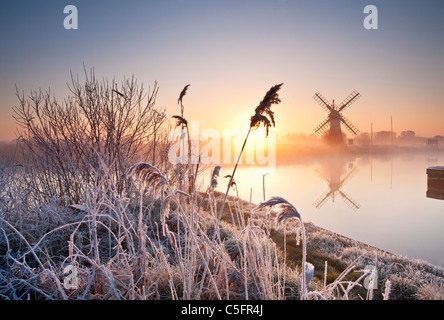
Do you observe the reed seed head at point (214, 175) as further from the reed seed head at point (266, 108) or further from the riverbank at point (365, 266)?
the reed seed head at point (266, 108)

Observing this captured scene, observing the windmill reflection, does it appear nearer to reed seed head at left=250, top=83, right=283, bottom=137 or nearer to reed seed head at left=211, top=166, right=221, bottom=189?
reed seed head at left=211, top=166, right=221, bottom=189

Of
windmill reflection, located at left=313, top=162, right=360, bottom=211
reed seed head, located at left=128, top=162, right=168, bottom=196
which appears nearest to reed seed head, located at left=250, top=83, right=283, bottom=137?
reed seed head, located at left=128, top=162, right=168, bottom=196

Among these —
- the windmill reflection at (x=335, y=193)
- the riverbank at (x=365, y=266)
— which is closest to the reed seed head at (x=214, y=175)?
the riverbank at (x=365, y=266)

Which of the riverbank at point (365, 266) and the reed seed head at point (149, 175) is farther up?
the reed seed head at point (149, 175)

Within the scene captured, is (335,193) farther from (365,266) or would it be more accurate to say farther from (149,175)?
(149,175)

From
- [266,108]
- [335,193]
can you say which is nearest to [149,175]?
[266,108]

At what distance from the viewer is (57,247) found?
3.78 meters

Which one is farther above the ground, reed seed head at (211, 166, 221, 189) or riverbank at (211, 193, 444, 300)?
reed seed head at (211, 166, 221, 189)

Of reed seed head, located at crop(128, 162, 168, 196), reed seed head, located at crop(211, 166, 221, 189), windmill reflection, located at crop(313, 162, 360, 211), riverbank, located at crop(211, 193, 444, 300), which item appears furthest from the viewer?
windmill reflection, located at crop(313, 162, 360, 211)

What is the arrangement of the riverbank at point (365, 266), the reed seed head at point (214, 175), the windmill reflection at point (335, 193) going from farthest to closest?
the windmill reflection at point (335, 193)
the riverbank at point (365, 266)
the reed seed head at point (214, 175)

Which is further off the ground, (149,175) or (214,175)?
(149,175)
